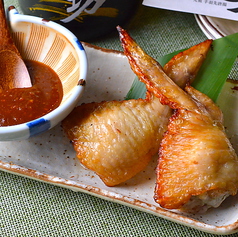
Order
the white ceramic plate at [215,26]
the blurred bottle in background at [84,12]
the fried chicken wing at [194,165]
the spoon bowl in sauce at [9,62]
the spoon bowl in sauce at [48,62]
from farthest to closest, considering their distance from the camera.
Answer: the white ceramic plate at [215,26] → the blurred bottle in background at [84,12] → the spoon bowl in sauce at [9,62] → the spoon bowl in sauce at [48,62] → the fried chicken wing at [194,165]

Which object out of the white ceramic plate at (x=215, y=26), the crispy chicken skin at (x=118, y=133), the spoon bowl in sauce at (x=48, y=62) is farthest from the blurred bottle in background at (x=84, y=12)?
the crispy chicken skin at (x=118, y=133)

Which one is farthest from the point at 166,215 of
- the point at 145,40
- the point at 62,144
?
the point at 145,40

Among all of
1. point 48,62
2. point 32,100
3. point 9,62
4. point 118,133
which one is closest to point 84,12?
point 48,62

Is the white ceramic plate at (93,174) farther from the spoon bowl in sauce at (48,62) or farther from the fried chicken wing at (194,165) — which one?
the spoon bowl in sauce at (48,62)

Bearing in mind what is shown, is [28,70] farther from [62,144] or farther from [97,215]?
[97,215]

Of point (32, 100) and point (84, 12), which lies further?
point (84, 12)

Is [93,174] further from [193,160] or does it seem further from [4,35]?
[4,35]

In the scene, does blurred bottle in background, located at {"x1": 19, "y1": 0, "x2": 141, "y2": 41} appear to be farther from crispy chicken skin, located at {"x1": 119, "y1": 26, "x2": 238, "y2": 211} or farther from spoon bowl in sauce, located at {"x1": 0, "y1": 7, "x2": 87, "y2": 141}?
crispy chicken skin, located at {"x1": 119, "y1": 26, "x2": 238, "y2": 211}
